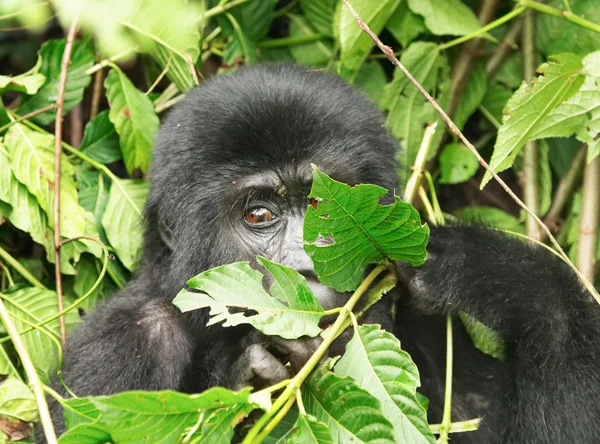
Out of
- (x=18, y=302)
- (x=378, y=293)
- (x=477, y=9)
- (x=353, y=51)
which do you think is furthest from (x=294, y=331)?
(x=477, y=9)

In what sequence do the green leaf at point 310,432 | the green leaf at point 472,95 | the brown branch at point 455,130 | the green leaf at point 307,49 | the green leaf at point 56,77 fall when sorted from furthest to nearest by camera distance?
1. the green leaf at point 307,49
2. the green leaf at point 472,95
3. the green leaf at point 56,77
4. the brown branch at point 455,130
5. the green leaf at point 310,432

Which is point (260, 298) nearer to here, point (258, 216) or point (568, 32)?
point (258, 216)

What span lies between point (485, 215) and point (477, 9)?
1.09 m

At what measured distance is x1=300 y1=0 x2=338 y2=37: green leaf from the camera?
13.1ft

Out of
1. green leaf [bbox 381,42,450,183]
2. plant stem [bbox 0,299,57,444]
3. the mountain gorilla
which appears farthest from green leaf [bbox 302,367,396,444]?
green leaf [bbox 381,42,450,183]

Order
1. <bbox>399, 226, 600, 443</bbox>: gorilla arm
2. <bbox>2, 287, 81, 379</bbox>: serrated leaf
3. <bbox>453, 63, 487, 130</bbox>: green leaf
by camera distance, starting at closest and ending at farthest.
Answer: <bbox>399, 226, 600, 443</bbox>: gorilla arm < <bbox>2, 287, 81, 379</bbox>: serrated leaf < <bbox>453, 63, 487, 130</bbox>: green leaf

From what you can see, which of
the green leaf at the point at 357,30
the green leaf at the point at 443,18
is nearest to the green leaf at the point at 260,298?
the green leaf at the point at 357,30

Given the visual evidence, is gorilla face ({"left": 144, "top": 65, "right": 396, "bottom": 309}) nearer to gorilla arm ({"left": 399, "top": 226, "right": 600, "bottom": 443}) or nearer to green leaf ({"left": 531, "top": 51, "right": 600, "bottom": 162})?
gorilla arm ({"left": 399, "top": 226, "right": 600, "bottom": 443})

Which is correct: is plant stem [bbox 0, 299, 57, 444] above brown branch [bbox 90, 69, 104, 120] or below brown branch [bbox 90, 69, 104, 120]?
below

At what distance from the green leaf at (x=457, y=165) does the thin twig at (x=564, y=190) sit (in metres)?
0.45

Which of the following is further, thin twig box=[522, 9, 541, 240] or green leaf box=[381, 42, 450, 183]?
thin twig box=[522, 9, 541, 240]

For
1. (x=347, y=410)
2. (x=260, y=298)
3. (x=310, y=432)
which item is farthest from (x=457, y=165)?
(x=310, y=432)

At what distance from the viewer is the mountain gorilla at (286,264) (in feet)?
8.45

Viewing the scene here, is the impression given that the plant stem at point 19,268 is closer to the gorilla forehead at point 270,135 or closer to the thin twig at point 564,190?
the gorilla forehead at point 270,135
